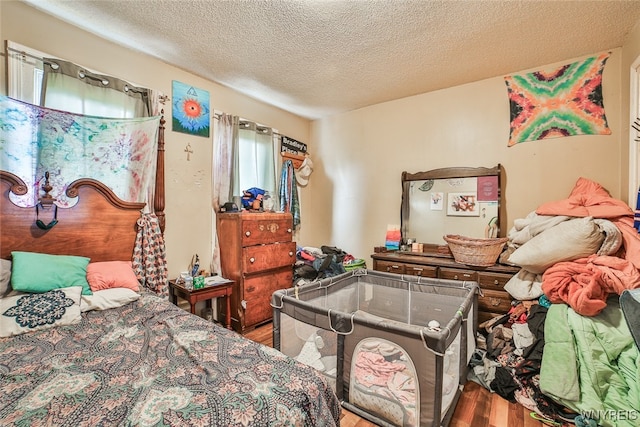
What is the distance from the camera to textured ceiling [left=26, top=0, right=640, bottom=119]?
1838mm

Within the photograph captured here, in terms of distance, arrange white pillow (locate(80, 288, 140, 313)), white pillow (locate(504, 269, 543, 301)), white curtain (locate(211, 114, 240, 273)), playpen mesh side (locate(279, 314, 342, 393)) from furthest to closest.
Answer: white curtain (locate(211, 114, 240, 273)) < white pillow (locate(504, 269, 543, 301)) < playpen mesh side (locate(279, 314, 342, 393)) < white pillow (locate(80, 288, 140, 313))

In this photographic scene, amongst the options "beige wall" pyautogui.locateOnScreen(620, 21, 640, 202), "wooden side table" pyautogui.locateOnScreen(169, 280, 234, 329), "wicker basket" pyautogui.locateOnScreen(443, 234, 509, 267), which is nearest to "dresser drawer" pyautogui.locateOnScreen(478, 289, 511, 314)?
"wicker basket" pyautogui.locateOnScreen(443, 234, 509, 267)

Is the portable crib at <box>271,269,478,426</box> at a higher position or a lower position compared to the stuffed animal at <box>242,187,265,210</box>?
lower

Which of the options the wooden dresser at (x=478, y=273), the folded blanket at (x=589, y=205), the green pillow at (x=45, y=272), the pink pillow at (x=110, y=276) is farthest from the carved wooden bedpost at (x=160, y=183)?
the folded blanket at (x=589, y=205)

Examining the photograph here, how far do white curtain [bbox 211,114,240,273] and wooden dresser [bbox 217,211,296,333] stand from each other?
86 mm

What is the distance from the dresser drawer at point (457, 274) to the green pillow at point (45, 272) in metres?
2.76

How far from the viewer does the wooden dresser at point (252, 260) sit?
271 cm

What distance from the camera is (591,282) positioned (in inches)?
60.5

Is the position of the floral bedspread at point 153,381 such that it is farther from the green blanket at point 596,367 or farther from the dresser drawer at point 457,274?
the dresser drawer at point 457,274

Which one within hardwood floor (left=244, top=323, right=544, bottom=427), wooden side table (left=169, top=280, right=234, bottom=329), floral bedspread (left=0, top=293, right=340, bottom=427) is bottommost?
hardwood floor (left=244, top=323, right=544, bottom=427)

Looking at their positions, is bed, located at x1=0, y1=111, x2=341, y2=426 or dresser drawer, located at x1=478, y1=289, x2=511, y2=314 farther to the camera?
dresser drawer, located at x1=478, y1=289, x2=511, y2=314

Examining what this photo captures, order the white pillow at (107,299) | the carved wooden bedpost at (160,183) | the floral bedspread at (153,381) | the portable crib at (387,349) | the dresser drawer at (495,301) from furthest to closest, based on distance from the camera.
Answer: the carved wooden bedpost at (160,183) < the dresser drawer at (495,301) < the white pillow at (107,299) < the portable crib at (387,349) < the floral bedspread at (153,381)

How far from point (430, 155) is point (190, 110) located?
263 cm

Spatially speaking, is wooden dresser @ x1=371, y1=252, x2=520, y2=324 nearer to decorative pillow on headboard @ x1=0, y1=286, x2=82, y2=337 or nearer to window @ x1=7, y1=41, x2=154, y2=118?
decorative pillow on headboard @ x1=0, y1=286, x2=82, y2=337
